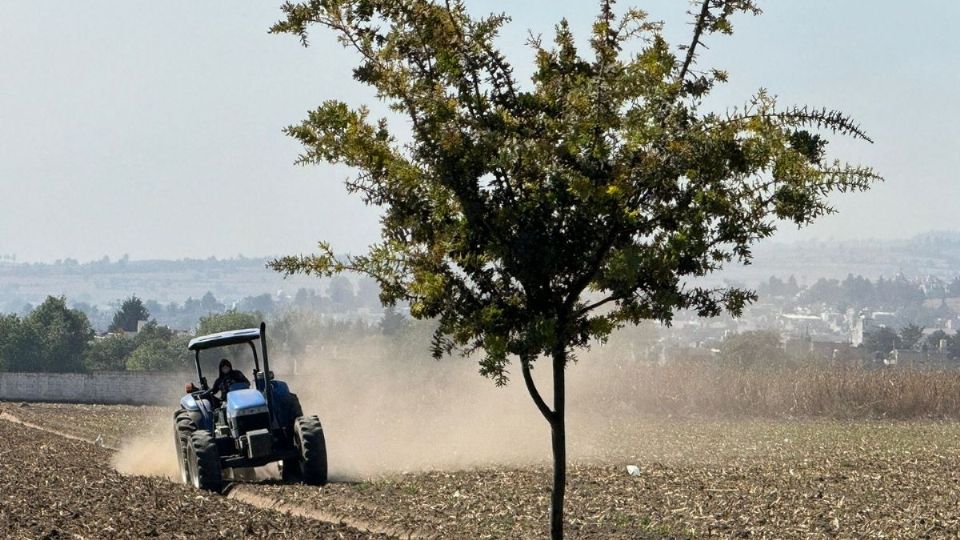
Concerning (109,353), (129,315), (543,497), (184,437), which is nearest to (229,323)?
(109,353)

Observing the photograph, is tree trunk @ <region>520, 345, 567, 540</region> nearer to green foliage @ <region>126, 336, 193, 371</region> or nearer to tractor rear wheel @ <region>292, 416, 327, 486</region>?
tractor rear wheel @ <region>292, 416, 327, 486</region>

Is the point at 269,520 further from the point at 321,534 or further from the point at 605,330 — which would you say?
the point at 605,330

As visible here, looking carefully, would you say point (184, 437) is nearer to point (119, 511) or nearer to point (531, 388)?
point (119, 511)

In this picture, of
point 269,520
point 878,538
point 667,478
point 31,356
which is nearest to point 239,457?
point 269,520

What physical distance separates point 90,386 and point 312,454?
156 ft

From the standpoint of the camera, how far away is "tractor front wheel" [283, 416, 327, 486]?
70.2ft

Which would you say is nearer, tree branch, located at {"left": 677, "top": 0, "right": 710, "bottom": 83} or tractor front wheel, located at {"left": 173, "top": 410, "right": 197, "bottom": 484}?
tree branch, located at {"left": 677, "top": 0, "right": 710, "bottom": 83}

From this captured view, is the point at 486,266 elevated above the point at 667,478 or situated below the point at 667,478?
above

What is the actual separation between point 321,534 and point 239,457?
21.1ft

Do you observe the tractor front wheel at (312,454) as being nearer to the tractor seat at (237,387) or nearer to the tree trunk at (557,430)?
the tractor seat at (237,387)

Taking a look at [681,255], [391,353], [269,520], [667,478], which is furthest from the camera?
[391,353]

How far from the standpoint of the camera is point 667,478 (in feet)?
69.9

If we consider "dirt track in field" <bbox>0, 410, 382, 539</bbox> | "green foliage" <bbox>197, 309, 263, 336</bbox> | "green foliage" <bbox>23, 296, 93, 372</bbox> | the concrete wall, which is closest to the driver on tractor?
"dirt track in field" <bbox>0, 410, 382, 539</bbox>

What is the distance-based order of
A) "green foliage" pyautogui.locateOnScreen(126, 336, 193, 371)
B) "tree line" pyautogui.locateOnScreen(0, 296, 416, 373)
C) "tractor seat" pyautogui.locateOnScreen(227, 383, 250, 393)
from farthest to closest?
"green foliage" pyautogui.locateOnScreen(126, 336, 193, 371) → "tree line" pyautogui.locateOnScreen(0, 296, 416, 373) → "tractor seat" pyautogui.locateOnScreen(227, 383, 250, 393)
